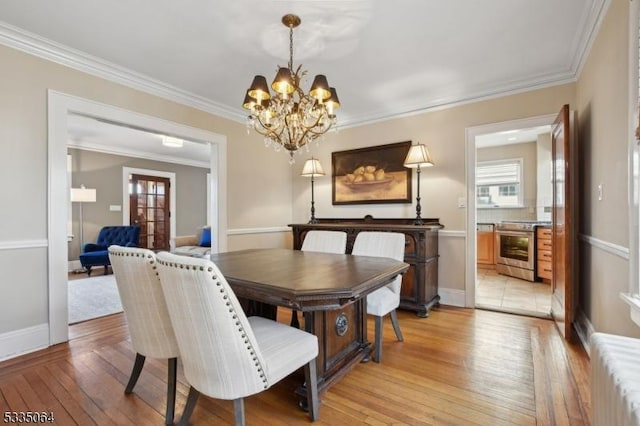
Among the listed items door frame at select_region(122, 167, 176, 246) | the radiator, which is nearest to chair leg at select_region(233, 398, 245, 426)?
the radiator

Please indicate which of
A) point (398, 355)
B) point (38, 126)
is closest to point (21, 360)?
point (38, 126)

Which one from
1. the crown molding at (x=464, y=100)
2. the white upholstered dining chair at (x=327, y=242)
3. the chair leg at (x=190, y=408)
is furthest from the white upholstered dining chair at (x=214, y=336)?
the crown molding at (x=464, y=100)

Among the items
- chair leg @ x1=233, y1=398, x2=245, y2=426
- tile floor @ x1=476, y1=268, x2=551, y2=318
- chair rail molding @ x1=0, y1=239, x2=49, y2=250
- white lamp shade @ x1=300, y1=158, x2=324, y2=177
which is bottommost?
tile floor @ x1=476, y1=268, x2=551, y2=318

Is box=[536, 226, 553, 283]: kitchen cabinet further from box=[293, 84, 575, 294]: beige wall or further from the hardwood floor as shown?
the hardwood floor

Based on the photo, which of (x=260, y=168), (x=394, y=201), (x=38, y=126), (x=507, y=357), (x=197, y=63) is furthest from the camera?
(x=260, y=168)

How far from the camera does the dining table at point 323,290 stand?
4.75 feet

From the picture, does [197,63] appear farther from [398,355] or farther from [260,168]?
[398,355]

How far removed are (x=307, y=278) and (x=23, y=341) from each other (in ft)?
8.19

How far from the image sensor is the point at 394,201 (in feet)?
13.0

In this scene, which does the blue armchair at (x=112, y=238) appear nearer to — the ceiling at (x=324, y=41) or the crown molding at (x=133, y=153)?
the crown molding at (x=133, y=153)

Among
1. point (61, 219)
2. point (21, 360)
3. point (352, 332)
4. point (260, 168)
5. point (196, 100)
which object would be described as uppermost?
point (196, 100)

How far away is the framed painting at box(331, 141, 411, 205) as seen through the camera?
12.7 feet

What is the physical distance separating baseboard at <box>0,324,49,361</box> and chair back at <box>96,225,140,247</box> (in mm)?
3388

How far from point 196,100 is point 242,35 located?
1494mm
